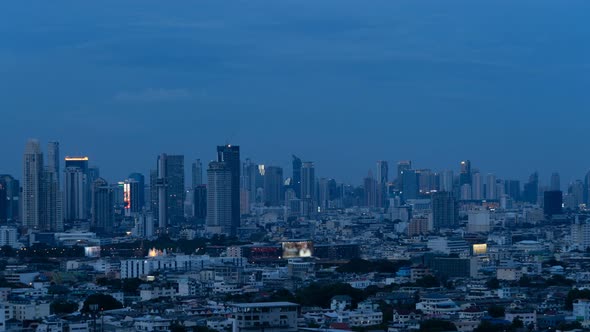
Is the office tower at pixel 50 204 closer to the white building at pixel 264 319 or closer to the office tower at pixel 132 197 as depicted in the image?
the office tower at pixel 132 197

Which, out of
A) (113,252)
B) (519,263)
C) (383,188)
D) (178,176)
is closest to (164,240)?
(113,252)

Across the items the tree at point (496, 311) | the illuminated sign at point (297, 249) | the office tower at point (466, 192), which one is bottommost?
the tree at point (496, 311)

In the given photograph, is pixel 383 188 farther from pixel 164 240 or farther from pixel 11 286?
pixel 11 286

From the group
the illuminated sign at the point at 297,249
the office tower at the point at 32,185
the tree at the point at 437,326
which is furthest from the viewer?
the office tower at the point at 32,185

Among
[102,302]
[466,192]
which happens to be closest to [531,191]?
[466,192]

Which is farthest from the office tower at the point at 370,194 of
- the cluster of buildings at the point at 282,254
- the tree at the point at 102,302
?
the tree at the point at 102,302

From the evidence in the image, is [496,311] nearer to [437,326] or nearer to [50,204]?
[437,326]
